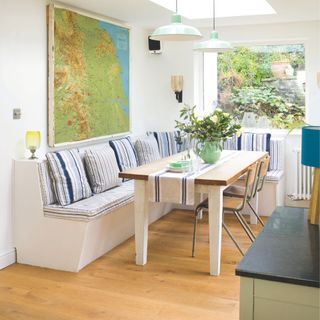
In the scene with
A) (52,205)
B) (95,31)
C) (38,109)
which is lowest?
(52,205)

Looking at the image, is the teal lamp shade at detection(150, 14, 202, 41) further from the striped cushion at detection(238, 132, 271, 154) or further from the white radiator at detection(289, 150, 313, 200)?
the white radiator at detection(289, 150, 313, 200)

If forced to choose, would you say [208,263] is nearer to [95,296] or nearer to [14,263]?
[95,296]

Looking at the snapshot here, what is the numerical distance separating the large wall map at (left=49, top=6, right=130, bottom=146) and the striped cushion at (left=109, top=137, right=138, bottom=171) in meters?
0.16

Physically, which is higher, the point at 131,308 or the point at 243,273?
the point at 243,273

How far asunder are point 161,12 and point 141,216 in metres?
2.34

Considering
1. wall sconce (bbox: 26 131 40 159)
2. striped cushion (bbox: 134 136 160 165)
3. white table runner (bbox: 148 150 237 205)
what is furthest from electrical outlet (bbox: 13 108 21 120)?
striped cushion (bbox: 134 136 160 165)

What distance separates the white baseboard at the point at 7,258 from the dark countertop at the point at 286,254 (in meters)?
2.43

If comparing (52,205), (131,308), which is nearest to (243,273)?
(131,308)

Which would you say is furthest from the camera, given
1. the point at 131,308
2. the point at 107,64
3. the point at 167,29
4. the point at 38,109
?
the point at 107,64

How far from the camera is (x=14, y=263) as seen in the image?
13.0ft

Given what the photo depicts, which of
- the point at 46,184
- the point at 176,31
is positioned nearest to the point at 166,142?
the point at 46,184

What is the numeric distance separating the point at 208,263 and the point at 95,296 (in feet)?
3.59

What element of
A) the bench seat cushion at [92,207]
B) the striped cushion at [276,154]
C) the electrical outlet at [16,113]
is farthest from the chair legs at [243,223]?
the electrical outlet at [16,113]

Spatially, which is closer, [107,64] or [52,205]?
[52,205]
